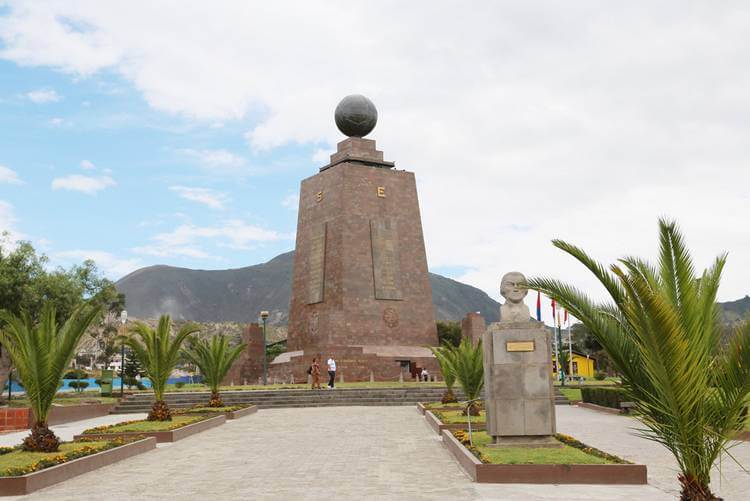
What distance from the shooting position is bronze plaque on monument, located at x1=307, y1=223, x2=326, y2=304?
3788 centimetres

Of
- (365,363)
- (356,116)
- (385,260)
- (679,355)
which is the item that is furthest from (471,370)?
(356,116)

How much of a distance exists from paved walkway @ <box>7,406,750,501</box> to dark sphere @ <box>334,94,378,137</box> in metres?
23.6

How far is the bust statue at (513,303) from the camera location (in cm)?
1143

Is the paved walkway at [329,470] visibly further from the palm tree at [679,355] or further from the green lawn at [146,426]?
the palm tree at [679,355]

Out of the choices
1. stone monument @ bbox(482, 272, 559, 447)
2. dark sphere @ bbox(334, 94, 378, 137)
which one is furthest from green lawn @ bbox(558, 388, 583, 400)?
stone monument @ bbox(482, 272, 559, 447)

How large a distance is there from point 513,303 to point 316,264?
27420mm

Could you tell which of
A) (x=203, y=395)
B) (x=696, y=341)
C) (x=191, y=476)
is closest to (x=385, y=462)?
(x=191, y=476)

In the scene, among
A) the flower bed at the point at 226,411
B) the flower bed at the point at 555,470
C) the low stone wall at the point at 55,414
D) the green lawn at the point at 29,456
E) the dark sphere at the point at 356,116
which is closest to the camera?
the flower bed at the point at 555,470

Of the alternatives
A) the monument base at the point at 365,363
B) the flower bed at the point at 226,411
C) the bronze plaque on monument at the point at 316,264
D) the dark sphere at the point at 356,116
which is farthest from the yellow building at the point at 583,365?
the flower bed at the point at 226,411

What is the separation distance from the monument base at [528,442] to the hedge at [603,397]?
10.0 meters

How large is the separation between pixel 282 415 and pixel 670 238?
54.6 feet

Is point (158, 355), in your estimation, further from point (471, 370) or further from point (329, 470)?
point (329, 470)

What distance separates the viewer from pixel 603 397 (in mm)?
23531

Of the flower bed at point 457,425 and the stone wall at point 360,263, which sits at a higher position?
the stone wall at point 360,263
